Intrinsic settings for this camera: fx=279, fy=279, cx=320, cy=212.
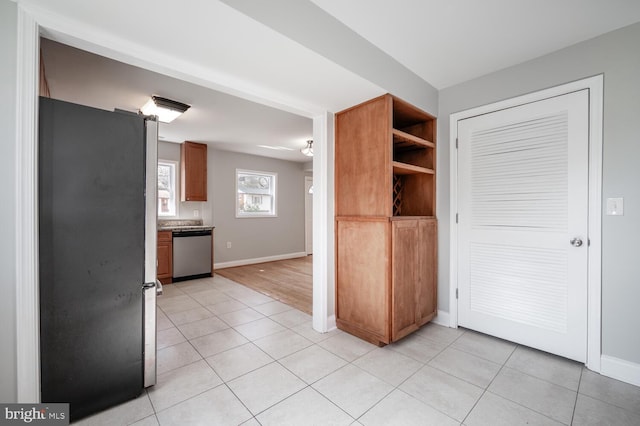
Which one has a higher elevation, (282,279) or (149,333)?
(149,333)

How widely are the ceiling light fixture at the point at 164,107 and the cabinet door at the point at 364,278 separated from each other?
2310 mm

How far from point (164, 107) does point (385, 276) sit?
2991 millimetres

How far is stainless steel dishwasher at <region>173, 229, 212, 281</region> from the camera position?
15.2 feet

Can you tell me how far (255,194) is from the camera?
6422mm

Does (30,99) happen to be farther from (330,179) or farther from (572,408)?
(572,408)

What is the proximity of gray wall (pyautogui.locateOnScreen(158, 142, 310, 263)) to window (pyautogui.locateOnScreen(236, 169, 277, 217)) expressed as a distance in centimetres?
12

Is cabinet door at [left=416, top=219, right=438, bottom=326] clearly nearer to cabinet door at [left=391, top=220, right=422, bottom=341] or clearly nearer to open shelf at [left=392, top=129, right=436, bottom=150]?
cabinet door at [left=391, top=220, right=422, bottom=341]

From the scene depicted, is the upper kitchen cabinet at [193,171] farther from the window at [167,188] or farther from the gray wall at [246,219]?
the gray wall at [246,219]

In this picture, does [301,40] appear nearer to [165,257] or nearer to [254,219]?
[165,257]

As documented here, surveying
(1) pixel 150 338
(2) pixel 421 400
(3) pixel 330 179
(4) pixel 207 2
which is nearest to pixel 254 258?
(3) pixel 330 179

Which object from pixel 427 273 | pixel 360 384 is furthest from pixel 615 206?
pixel 360 384

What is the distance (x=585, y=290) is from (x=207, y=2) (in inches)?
121

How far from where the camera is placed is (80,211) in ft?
5.08

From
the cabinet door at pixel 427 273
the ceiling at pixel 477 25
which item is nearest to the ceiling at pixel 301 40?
the ceiling at pixel 477 25
